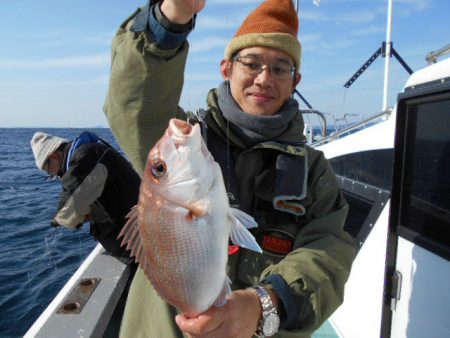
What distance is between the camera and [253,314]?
1.55 metres

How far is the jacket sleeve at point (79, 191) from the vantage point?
14.0 ft

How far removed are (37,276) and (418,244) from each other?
24.6 ft

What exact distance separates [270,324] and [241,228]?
1.43 ft

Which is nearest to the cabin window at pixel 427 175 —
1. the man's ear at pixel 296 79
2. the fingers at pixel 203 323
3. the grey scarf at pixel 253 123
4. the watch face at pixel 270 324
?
the man's ear at pixel 296 79

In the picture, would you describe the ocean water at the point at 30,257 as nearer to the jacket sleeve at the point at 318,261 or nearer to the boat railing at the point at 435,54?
the jacket sleeve at the point at 318,261

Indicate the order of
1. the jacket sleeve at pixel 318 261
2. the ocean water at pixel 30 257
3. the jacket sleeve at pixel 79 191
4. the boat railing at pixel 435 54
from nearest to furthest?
the jacket sleeve at pixel 318 261 < the boat railing at pixel 435 54 < the jacket sleeve at pixel 79 191 < the ocean water at pixel 30 257

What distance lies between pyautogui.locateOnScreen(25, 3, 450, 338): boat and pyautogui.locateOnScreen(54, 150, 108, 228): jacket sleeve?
771 mm

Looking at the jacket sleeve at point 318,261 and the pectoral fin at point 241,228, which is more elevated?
the pectoral fin at point 241,228

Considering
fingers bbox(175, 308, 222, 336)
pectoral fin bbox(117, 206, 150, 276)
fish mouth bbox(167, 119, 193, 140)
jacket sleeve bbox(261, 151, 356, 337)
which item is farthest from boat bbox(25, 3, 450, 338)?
pectoral fin bbox(117, 206, 150, 276)

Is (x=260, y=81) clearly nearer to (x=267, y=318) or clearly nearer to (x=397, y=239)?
(x=267, y=318)

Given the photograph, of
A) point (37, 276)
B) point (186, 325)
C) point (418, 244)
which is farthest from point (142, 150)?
point (37, 276)

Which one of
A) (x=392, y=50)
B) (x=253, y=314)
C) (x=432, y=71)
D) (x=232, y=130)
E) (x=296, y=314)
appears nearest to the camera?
(x=253, y=314)

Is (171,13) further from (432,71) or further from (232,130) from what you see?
(432,71)

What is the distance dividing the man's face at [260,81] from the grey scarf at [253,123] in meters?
0.06
